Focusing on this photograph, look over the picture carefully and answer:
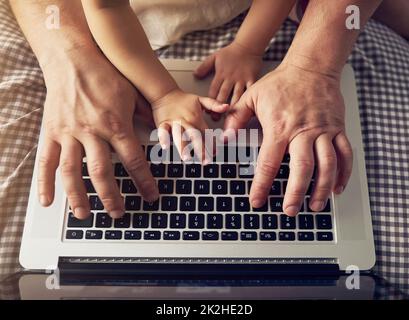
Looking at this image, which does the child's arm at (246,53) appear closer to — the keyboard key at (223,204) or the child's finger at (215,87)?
the child's finger at (215,87)

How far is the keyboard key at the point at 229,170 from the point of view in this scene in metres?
0.53

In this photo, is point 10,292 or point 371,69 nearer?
point 10,292

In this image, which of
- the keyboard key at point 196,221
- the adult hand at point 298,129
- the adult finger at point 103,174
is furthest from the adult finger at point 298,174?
the adult finger at point 103,174

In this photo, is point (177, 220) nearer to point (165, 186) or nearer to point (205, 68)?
point (165, 186)

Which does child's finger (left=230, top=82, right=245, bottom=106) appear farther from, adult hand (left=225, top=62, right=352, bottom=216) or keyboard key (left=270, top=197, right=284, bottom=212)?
keyboard key (left=270, top=197, right=284, bottom=212)

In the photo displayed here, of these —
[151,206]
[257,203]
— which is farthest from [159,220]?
[257,203]

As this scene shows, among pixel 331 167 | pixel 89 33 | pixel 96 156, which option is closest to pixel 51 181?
pixel 96 156

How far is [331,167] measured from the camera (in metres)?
0.51

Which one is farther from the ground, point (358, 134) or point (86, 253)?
point (358, 134)

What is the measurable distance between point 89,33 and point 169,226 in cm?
28

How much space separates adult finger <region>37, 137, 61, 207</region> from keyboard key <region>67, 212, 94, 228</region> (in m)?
0.04

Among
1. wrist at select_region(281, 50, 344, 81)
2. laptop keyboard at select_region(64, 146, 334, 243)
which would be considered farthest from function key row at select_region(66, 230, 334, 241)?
wrist at select_region(281, 50, 344, 81)

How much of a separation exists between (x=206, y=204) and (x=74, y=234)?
165mm
